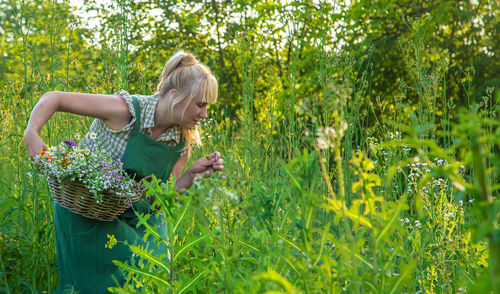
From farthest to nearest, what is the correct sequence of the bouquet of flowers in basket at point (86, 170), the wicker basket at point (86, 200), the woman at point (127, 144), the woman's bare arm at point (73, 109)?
the woman at point (127, 144) < the woman's bare arm at point (73, 109) < the wicker basket at point (86, 200) < the bouquet of flowers in basket at point (86, 170)

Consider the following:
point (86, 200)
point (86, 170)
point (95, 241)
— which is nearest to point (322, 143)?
point (86, 170)

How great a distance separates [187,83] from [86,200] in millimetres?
875

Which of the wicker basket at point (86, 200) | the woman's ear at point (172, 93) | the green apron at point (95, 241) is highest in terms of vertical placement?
the woman's ear at point (172, 93)

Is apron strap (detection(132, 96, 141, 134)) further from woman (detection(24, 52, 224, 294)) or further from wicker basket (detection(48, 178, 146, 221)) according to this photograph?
wicker basket (detection(48, 178, 146, 221))

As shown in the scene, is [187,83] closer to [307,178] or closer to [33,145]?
[33,145]

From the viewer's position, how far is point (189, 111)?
2744 mm

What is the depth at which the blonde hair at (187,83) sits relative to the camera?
9.01 feet

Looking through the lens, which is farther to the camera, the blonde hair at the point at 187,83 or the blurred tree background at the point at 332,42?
the blurred tree background at the point at 332,42

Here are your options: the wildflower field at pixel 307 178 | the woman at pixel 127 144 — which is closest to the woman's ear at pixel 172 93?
the woman at pixel 127 144

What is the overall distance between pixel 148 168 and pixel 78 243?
0.54m

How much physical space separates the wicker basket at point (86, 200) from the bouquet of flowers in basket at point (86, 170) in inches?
1.6

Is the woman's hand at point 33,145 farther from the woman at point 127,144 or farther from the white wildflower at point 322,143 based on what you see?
the white wildflower at point 322,143

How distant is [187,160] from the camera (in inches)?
124

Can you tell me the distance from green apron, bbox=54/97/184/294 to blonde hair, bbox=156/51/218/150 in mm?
227
